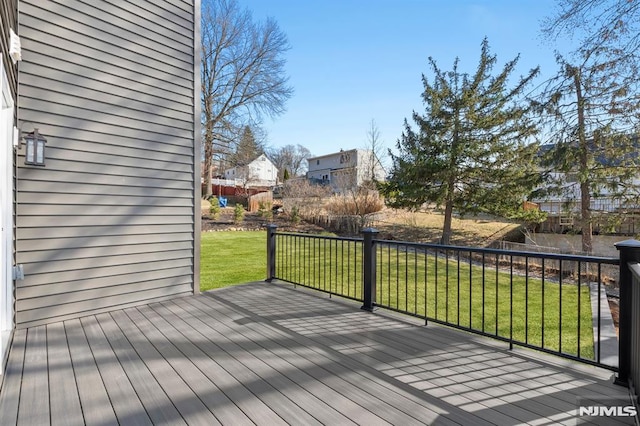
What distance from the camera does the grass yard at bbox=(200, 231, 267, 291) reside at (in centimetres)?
567

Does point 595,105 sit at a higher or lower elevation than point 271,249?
higher

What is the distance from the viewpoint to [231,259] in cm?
739

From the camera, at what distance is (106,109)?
350cm

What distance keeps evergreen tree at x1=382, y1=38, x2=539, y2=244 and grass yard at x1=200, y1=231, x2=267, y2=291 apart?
6.24 m

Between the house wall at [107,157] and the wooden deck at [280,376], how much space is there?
514 millimetres

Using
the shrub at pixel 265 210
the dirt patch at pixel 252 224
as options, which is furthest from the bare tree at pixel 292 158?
the dirt patch at pixel 252 224

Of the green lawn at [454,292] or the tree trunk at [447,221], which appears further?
the tree trunk at [447,221]

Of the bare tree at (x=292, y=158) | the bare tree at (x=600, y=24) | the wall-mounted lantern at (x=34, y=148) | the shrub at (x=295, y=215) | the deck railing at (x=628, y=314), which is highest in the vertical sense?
the bare tree at (x=292, y=158)

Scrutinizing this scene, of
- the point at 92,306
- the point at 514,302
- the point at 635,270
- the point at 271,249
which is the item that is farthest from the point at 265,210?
the point at 635,270

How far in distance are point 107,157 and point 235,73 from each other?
15.9 meters

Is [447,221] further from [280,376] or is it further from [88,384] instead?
[88,384]

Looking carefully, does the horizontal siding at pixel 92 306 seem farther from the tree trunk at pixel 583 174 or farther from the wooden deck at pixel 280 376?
the tree trunk at pixel 583 174

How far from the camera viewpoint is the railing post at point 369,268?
3592mm

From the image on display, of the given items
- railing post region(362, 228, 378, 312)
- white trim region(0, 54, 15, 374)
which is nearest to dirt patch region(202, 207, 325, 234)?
railing post region(362, 228, 378, 312)
